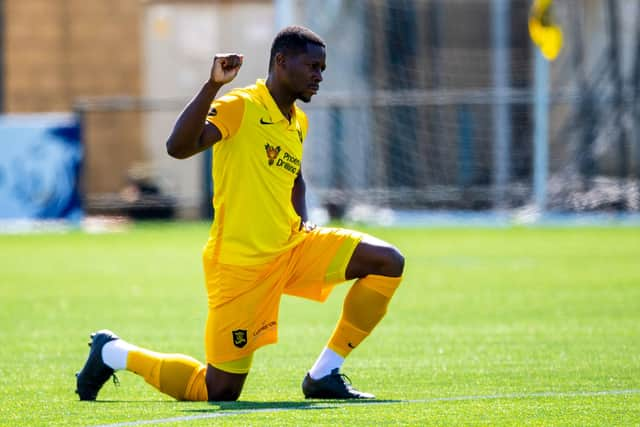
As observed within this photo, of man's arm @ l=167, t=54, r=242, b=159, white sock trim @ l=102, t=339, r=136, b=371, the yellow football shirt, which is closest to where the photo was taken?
man's arm @ l=167, t=54, r=242, b=159

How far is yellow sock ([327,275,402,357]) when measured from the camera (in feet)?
24.0

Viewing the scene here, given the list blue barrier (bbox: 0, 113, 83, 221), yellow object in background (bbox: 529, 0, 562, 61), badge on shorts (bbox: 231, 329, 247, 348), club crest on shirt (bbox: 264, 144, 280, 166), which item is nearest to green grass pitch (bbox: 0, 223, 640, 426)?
badge on shorts (bbox: 231, 329, 247, 348)

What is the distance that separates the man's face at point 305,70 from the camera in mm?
7141

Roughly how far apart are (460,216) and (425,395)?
18210 mm

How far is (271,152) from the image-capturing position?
717 centimetres

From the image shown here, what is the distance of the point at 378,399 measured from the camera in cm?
709

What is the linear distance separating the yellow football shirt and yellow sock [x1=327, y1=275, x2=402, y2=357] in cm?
45

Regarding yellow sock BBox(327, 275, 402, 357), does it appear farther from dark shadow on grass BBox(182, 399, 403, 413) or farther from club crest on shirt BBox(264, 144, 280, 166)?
club crest on shirt BBox(264, 144, 280, 166)

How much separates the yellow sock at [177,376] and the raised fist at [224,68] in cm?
159

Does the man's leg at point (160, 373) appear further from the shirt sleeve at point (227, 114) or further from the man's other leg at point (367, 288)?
the shirt sleeve at point (227, 114)

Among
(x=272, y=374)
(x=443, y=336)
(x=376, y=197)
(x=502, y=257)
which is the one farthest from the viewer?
(x=376, y=197)

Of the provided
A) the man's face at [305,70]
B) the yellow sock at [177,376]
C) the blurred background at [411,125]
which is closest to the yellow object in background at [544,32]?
the blurred background at [411,125]

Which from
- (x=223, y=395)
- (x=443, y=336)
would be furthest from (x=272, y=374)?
(x=443, y=336)

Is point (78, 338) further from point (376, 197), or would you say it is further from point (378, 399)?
point (376, 197)
